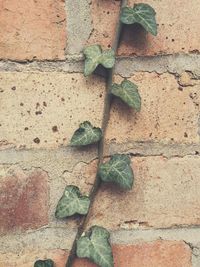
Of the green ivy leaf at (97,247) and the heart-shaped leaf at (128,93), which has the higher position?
the heart-shaped leaf at (128,93)

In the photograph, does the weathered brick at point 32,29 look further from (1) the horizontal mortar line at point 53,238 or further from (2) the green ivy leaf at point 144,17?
(1) the horizontal mortar line at point 53,238

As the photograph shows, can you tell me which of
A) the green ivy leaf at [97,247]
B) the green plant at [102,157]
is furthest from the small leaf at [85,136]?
the green ivy leaf at [97,247]

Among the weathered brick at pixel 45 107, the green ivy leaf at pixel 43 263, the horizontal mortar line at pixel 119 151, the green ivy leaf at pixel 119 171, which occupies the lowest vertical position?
the green ivy leaf at pixel 43 263

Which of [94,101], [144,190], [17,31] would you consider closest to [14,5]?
[17,31]

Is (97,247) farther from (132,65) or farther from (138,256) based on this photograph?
(132,65)

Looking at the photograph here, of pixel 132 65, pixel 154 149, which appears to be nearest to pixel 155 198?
pixel 154 149

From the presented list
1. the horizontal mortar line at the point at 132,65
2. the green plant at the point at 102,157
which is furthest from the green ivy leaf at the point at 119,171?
the horizontal mortar line at the point at 132,65
